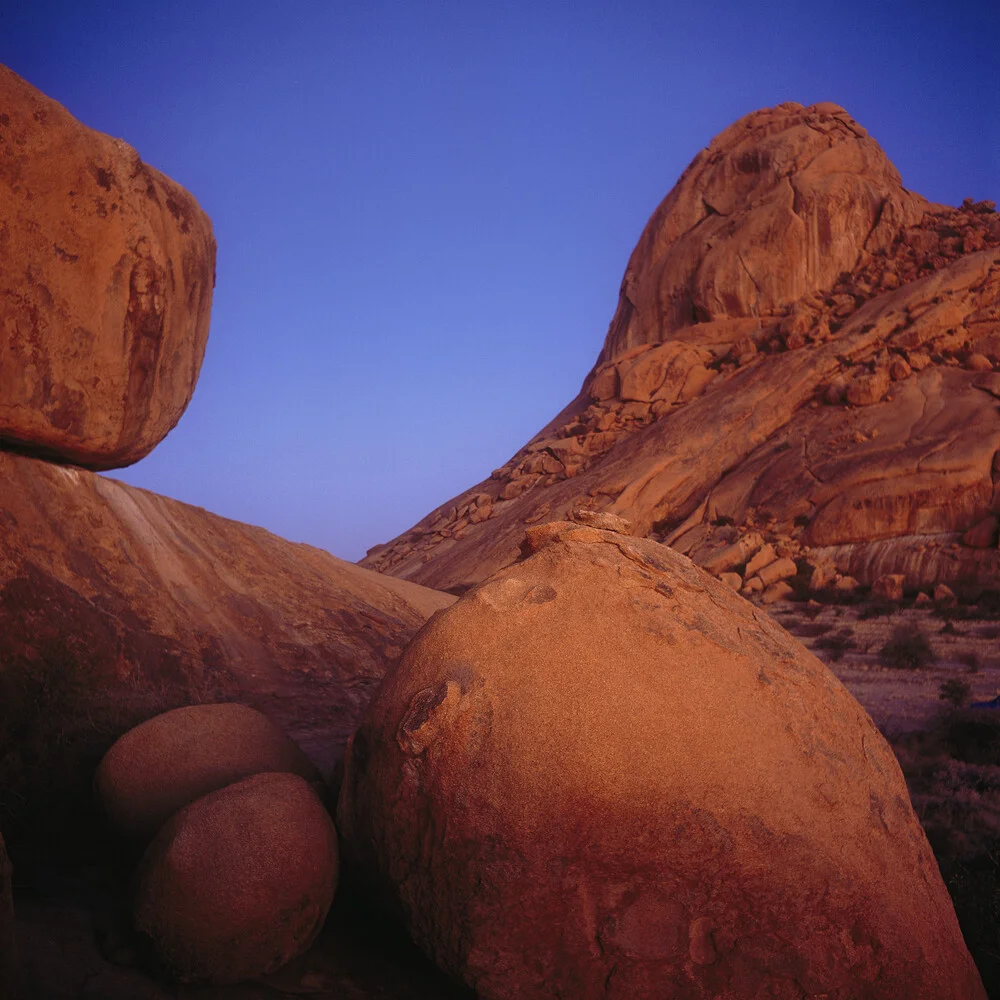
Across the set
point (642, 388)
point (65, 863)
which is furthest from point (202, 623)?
point (642, 388)

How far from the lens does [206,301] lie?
7301 millimetres

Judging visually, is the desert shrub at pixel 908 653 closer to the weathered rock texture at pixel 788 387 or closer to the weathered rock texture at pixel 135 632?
the weathered rock texture at pixel 788 387

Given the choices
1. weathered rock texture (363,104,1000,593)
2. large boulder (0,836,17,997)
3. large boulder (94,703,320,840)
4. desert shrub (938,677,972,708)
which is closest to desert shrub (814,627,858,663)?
desert shrub (938,677,972,708)

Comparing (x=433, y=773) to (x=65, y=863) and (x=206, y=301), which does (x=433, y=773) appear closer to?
(x=65, y=863)

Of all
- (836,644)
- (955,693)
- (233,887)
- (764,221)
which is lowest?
(233,887)

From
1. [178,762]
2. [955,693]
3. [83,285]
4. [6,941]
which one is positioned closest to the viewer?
[6,941]

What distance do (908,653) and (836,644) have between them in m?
1.33

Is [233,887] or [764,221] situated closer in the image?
[233,887]

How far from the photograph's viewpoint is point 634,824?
3156 millimetres

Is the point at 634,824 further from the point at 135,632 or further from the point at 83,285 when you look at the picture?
the point at 83,285

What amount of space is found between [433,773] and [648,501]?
59.8 ft

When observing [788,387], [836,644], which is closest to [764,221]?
[788,387]

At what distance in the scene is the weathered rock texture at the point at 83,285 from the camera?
5.61 metres

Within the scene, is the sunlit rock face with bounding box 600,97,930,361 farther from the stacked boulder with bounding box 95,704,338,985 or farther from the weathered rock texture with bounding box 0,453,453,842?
the stacked boulder with bounding box 95,704,338,985
